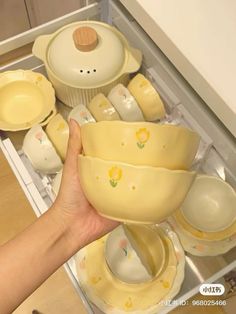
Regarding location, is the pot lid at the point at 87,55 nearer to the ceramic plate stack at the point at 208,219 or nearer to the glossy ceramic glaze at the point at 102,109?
the glossy ceramic glaze at the point at 102,109

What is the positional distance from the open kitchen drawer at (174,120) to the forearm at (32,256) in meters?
0.10

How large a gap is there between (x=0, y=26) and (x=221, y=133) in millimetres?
799

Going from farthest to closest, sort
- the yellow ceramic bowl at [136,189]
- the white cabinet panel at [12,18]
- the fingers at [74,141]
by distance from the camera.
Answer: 1. the white cabinet panel at [12,18]
2. the fingers at [74,141]
3. the yellow ceramic bowl at [136,189]

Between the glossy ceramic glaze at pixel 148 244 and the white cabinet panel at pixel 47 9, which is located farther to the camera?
the white cabinet panel at pixel 47 9

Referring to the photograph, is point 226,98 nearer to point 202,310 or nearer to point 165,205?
point 165,205

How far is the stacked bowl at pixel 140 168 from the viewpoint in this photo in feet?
1.42

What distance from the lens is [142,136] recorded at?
0.43 m

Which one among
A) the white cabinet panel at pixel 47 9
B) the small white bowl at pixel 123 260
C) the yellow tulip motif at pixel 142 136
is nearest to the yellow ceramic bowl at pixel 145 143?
the yellow tulip motif at pixel 142 136

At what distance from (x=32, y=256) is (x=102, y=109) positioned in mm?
323

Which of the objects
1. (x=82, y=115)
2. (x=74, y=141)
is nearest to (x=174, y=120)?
(x=82, y=115)

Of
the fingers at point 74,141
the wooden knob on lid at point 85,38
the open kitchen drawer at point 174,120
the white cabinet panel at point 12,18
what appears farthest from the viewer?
the white cabinet panel at point 12,18

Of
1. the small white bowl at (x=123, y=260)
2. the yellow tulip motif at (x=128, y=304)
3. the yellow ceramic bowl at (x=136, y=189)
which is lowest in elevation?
the yellow tulip motif at (x=128, y=304)

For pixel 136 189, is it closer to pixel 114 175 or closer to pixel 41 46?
pixel 114 175

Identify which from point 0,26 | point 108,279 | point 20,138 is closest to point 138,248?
point 108,279
